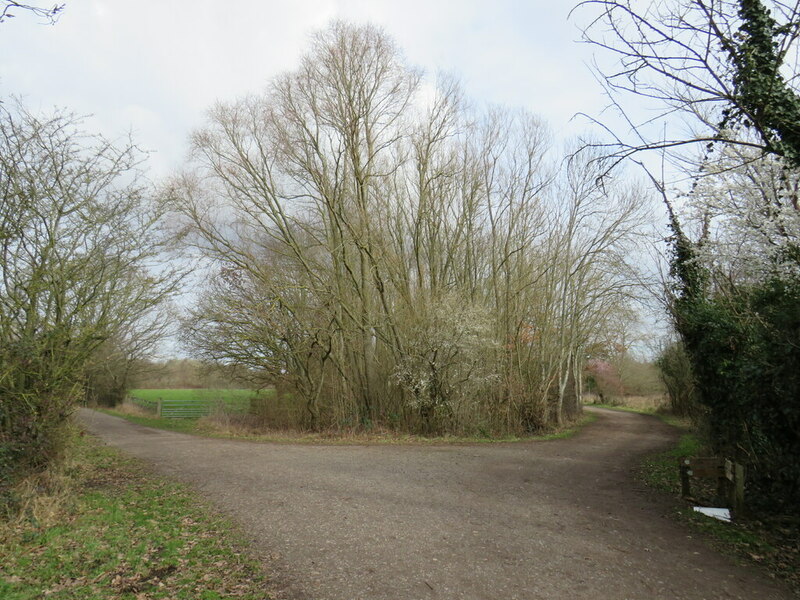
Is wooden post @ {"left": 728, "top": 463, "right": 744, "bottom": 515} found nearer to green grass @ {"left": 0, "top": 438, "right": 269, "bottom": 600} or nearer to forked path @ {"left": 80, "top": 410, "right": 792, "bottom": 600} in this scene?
forked path @ {"left": 80, "top": 410, "right": 792, "bottom": 600}

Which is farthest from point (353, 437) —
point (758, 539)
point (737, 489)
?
point (758, 539)

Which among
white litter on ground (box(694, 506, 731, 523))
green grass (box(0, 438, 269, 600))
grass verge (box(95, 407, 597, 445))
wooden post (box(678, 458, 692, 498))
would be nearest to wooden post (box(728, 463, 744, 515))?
white litter on ground (box(694, 506, 731, 523))

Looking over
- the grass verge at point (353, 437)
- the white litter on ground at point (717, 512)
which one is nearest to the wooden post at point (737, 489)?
the white litter on ground at point (717, 512)

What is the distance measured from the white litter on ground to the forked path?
21.1 inches

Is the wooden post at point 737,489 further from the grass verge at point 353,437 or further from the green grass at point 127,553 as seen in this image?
the grass verge at point 353,437

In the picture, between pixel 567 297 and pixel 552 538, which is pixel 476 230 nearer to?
pixel 567 297

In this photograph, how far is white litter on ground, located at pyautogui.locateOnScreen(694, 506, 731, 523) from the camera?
22.3 feet

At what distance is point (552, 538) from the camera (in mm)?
5938

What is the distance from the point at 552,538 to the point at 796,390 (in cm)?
340

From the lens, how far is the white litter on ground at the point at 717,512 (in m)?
6.80

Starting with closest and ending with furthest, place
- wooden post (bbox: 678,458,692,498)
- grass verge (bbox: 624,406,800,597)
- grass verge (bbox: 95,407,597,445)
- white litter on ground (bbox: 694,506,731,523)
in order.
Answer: grass verge (bbox: 624,406,800,597)
white litter on ground (bbox: 694,506,731,523)
wooden post (bbox: 678,458,692,498)
grass verge (bbox: 95,407,597,445)

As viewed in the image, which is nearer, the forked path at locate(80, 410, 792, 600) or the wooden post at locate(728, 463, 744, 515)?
the forked path at locate(80, 410, 792, 600)

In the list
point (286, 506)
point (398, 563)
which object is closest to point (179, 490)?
point (286, 506)

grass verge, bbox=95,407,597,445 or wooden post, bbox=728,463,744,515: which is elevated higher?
wooden post, bbox=728,463,744,515
